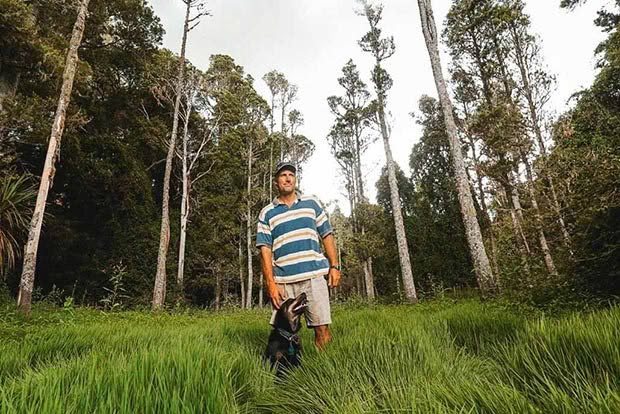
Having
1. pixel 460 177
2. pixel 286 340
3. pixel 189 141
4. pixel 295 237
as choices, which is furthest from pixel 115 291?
pixel 189 141

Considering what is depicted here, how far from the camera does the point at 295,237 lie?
3004 mm

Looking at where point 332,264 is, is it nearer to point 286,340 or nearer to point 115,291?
point 286,340

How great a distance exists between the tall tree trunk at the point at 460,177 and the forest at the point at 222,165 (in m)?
0.03

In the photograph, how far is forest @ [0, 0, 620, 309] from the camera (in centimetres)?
639

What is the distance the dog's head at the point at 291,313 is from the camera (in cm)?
263

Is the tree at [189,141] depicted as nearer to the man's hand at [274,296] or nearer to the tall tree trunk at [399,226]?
the tall tree trunk at [399,226]

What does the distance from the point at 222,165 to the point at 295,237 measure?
57.0 ft

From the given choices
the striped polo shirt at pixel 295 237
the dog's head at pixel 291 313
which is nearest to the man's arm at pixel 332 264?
the striped polo shirt at pixel 295 237

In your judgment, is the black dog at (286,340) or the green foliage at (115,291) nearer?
the black dog at (286,340)

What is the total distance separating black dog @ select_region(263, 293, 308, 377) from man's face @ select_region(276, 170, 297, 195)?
1027 mm

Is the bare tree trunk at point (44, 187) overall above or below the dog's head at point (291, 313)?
above

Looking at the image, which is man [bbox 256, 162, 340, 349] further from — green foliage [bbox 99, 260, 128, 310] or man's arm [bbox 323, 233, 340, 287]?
green foliage [bbox 99, 260, 128, 310]

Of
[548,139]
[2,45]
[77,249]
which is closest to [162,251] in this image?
[77,249]

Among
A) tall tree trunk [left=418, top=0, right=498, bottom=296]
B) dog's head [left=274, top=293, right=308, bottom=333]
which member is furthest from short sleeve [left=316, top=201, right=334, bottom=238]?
tall tree trunk [left=418, top=0, right=498, bottom=296]
